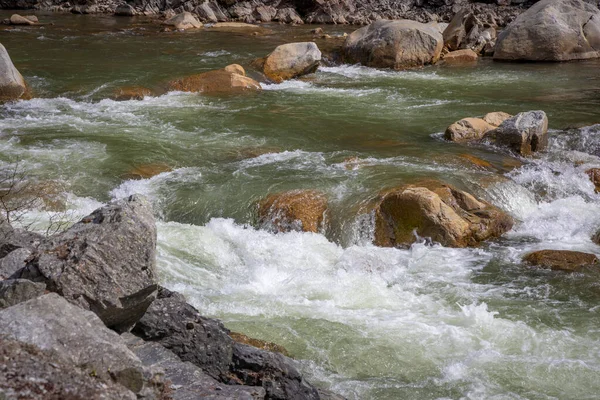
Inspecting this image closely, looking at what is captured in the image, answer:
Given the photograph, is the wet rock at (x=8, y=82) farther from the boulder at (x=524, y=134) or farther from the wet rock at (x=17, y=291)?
the wet rock at (x=17, y=291)

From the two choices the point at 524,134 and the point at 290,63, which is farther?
the point at 290,63

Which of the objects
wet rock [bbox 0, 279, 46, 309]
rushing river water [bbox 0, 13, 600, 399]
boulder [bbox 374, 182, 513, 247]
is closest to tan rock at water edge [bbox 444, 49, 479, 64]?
rushing river water [bbox 0, 13, 600, 399]

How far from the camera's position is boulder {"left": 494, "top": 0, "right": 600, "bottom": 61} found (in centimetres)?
1994

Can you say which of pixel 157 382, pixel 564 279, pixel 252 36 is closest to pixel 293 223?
pixel 564 279

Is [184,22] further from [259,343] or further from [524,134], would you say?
[259,343]

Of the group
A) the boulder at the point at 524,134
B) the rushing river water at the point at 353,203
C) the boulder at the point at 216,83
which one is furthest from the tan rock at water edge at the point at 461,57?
the boulder at the point at 524,134

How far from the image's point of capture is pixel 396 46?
1888 cm

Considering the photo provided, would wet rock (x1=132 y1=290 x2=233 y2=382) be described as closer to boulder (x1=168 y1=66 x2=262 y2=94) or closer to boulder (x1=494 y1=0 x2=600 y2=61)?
boulder (x1=168 y1=66 x2=262 y2=94)

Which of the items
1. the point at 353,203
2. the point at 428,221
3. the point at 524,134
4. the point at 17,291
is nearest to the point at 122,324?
the point at 17,291

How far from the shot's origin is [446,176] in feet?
32.9

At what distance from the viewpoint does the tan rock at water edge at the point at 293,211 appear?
8.95 metres

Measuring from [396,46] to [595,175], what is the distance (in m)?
9.18

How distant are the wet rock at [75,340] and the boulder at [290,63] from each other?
13.8 metres

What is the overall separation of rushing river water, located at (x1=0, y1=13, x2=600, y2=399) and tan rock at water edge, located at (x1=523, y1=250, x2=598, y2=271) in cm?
18
